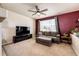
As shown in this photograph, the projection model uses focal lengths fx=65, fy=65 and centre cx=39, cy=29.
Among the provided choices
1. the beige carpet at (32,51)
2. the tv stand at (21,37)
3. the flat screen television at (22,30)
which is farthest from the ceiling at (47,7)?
the beige carpet at (32,51)

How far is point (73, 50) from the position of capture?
5.37 ft

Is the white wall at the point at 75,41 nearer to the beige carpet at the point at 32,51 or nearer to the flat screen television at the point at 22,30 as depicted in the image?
the beige carpet at the point at 32,51

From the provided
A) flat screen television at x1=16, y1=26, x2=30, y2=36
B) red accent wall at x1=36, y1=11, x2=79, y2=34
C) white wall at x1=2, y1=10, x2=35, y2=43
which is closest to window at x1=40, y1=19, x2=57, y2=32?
red accent wall at x1=36, y1=11, x2=79, y2=34

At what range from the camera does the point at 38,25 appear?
1649 millimetres

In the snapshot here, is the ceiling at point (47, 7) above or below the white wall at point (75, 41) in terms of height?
above

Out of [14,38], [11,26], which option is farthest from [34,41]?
[11,26]

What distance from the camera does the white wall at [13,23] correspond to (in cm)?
142

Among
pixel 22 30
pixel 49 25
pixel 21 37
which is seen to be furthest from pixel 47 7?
pixel 21 37

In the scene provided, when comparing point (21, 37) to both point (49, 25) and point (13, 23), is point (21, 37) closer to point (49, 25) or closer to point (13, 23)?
point (13, 23)

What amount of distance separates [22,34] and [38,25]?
0.48 meters

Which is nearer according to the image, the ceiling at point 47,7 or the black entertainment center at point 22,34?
the ceiling at point 47,7

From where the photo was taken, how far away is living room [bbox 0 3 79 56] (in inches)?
56.3

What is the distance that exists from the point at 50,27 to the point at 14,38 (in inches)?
35.5

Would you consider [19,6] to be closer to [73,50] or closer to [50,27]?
[50,27]
